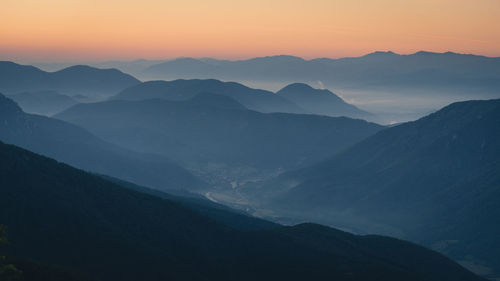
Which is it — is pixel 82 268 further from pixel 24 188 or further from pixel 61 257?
pixel 24 188

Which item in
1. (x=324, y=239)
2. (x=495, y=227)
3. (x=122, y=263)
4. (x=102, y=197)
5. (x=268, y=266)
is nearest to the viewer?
(x=122, y=263)

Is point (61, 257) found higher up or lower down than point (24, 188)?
lower down

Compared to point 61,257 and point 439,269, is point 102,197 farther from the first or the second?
point 439,269

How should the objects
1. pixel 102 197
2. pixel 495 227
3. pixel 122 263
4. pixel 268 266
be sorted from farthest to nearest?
pixel 495 227 < pixel 102 197 < pixel 268 266 < pixel 122 263

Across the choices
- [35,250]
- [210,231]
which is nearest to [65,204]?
[35,250]

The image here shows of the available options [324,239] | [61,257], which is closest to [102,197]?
[61,257]

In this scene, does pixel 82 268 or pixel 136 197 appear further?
pixel 136 197
